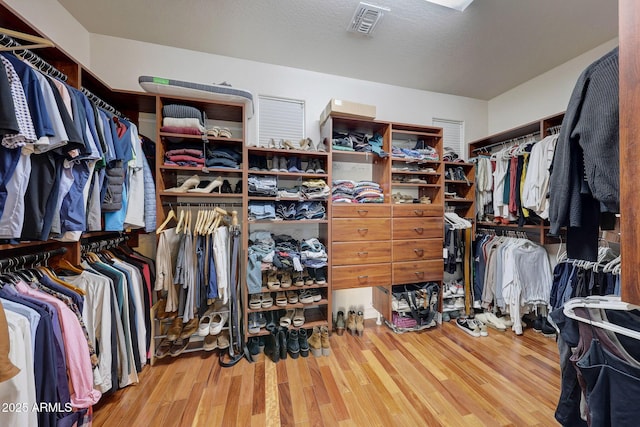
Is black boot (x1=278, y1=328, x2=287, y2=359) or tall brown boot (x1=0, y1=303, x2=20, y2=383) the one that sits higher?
tall brown boot (x1=0, y1=303, x2=20, y2=383)

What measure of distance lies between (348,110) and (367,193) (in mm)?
813

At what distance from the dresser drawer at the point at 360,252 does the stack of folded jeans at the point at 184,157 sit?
4.50 ft

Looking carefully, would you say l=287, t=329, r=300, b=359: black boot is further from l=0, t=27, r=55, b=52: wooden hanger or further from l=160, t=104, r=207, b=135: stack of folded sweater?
l=0, t=27, r=55, b=52: wooden hanger

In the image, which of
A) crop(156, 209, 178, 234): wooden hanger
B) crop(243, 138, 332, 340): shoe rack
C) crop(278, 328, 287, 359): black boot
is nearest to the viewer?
crop(156, 209, 178, 234): wooden hanger

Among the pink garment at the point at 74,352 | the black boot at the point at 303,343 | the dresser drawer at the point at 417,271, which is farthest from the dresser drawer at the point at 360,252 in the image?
the pink garment at the point at 74,352

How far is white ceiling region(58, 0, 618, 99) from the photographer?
5.65ft

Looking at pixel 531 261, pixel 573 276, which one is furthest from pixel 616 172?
pixel 531 261

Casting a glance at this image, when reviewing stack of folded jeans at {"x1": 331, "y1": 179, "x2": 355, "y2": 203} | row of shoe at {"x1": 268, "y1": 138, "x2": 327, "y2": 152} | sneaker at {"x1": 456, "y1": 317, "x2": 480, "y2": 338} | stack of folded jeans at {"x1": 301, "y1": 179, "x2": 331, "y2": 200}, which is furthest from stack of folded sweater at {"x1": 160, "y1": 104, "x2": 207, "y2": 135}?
sneaker at {"x1": 456, "y1": 317, "x2": 480, "y2": 338}

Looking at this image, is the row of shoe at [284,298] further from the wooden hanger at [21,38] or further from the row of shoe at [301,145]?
the wooden hanger at [21,38]

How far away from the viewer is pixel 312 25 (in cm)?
190

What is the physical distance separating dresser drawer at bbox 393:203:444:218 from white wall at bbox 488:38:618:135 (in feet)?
4.68

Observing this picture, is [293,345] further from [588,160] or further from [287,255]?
[588,160]

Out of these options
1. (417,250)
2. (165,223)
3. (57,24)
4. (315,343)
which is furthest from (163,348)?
(57,24)

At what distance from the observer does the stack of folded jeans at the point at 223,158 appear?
1.97 m
